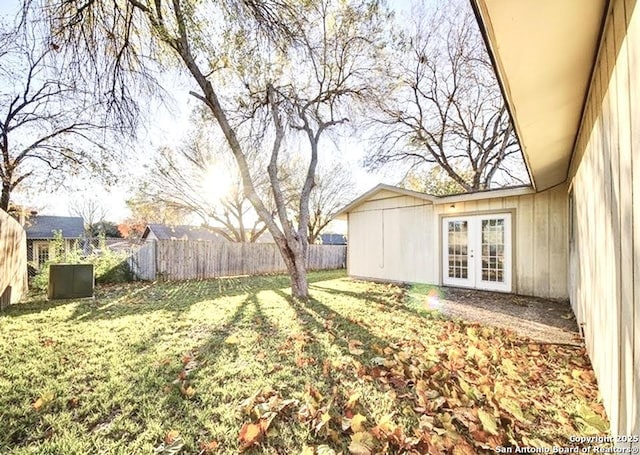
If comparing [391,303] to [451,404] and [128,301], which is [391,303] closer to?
[451,404]

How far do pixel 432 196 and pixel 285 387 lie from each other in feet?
22.8

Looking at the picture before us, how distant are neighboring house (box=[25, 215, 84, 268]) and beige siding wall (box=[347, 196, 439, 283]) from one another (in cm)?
1701

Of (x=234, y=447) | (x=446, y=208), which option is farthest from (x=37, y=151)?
(x=446, y=208)

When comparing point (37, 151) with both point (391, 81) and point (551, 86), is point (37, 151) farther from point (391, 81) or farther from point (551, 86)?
point (551, 86)

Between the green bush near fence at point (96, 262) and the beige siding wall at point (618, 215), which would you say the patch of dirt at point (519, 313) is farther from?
the green bush near fence at point (96, 262)

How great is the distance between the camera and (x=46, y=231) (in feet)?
63.2

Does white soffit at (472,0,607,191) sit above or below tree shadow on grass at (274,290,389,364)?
above

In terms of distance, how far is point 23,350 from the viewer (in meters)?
3.31

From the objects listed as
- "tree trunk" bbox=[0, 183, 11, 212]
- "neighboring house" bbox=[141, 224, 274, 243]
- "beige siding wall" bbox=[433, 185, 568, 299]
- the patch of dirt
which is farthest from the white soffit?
"neighboring house" bbox=[141, 224, 274, 243]

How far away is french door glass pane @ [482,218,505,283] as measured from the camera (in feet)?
22.9

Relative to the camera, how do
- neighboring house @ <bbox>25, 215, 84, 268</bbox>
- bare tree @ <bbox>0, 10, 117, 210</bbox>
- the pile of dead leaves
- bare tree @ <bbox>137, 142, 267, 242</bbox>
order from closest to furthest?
the pile of dead leaves, bare tree @ <bbox>0, 10, 117, 210</bbox>, bare tree @ <bbox>137, 142, 267, 242</bbox>, neighboring house @ <bbox>25, 215, 84, 268</bbox>

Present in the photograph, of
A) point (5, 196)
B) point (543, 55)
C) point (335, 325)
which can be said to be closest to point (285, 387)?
point (335, 325)

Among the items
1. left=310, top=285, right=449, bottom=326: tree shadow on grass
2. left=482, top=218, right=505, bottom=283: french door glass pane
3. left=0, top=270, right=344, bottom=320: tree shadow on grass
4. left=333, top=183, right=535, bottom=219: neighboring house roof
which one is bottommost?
left=0, top=270, right=344, bottom=320: tree shadow on grass

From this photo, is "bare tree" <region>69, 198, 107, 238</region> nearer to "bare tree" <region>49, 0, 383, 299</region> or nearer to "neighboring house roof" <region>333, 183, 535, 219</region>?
"bare tree" <region>49, 0, 383, 299</region>
